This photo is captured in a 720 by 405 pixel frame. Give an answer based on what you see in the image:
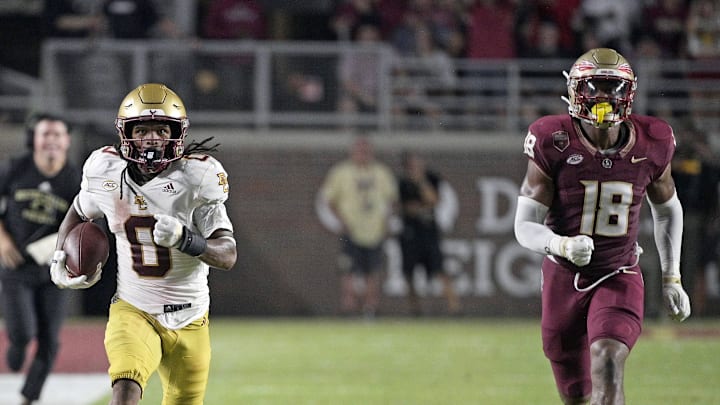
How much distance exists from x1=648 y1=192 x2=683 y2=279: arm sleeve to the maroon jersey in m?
0.19

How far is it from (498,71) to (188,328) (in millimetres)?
9284

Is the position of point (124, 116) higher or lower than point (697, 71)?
higher

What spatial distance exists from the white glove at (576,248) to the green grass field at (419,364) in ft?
8.36

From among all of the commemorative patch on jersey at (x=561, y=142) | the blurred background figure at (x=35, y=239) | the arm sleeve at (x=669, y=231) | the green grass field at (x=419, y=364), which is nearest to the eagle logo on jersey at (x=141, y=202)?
the commemorative patch on jersey at (x=561, y=142)

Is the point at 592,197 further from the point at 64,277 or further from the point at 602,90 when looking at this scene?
the point at 64,277

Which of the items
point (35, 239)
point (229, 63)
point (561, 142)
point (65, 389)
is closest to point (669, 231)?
point (561, 142)

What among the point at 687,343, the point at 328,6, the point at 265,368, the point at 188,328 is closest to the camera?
the point at 188,328

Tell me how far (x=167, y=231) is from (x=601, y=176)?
186 centimetres

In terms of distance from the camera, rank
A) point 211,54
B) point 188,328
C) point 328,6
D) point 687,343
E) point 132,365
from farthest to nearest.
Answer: point 328,6
point 211,54
point 687,343
point 188,328
point 132,365

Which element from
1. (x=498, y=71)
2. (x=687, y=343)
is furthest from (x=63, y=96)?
(x=687, y=343)

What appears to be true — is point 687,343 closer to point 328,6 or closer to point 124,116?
point 328,6

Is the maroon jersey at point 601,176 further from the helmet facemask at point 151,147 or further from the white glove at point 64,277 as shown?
the white glove at point 64,277

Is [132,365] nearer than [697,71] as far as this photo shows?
Yes

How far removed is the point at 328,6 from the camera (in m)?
14.7
